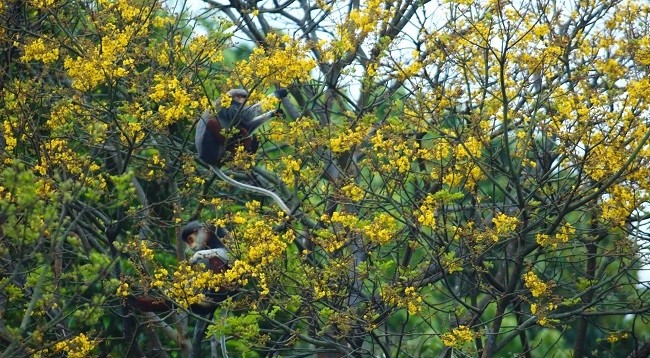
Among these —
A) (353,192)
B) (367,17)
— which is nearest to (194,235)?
(353,192)

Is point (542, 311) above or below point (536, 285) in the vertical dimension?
below

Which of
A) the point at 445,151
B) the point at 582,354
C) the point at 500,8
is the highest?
the point at 500,8

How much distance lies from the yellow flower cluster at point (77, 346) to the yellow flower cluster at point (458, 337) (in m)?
2.81

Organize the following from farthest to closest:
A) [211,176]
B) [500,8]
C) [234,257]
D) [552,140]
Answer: [211,176] < [552,140] < [234,257] < [500,8]

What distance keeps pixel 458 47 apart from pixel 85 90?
127 inches

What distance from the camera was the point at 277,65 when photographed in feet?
32.4

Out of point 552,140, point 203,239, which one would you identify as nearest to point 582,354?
point 552,140

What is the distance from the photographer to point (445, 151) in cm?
968

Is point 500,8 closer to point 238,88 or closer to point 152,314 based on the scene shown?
point 238,88

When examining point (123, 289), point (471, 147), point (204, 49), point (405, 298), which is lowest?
point (123, 289)

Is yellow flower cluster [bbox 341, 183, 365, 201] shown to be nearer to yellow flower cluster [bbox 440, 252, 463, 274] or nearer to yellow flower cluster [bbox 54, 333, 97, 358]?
yellow flower cluster [bbox 440, 252, 463, 274]

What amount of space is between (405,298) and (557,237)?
1.29 metres

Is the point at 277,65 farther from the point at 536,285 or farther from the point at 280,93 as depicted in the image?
the point at 536,285

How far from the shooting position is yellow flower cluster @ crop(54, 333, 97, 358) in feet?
30.3
